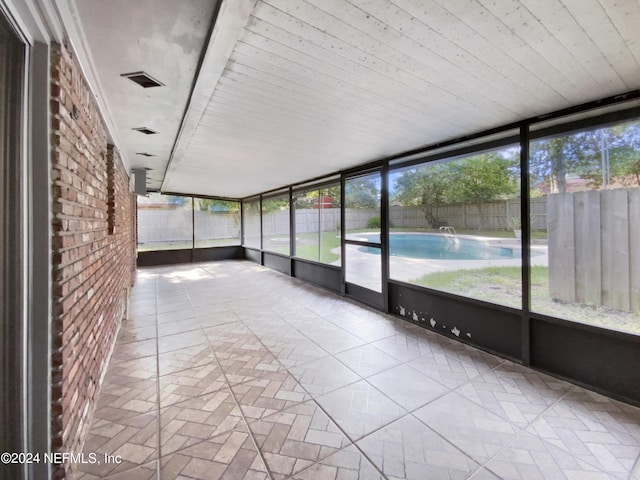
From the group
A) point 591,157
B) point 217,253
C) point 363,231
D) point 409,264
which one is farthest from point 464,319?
point 217,253

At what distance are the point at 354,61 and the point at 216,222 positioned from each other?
369 inches

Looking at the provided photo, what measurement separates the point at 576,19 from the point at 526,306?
231cm

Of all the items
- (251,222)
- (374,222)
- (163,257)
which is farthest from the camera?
(251,222)

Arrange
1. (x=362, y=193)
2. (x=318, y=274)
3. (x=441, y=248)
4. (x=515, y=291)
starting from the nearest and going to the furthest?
(x=515, y=291) < (x=441, y=248) < (x=362, y=193) < (x=318, y=274)

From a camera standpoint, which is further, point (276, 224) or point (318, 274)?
point (276, 224)

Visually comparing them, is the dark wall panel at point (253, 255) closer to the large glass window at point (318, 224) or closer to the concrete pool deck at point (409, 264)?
the large glass window at point (318, 224)

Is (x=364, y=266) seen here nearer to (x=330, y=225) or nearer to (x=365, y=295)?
(x=365, y=295)

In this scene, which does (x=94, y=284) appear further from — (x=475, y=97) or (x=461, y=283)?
(x=461, y=283)

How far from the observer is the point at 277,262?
8039mm

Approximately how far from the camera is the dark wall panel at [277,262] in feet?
24.5

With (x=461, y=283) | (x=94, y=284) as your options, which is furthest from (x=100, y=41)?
(x=461, y=283)

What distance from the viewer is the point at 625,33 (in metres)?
1.46

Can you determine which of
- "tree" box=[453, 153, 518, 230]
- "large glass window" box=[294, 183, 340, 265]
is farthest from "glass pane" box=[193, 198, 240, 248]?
"tree" box=[453, 153, 518, 230]

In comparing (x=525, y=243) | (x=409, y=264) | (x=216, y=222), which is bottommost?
(x=409, y=264)
